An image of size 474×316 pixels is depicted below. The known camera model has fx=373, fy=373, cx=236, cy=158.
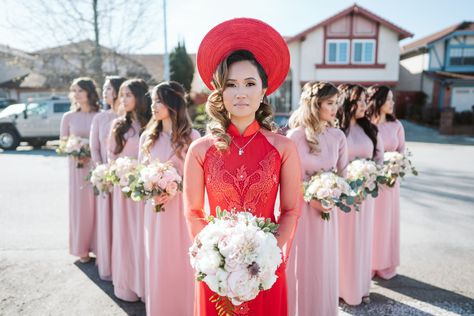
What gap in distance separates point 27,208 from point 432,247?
26.2 feet

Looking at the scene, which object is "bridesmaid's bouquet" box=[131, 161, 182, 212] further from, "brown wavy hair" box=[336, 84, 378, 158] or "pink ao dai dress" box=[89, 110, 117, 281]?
"brown wavy hair" box=[336, 84, 378, 158]

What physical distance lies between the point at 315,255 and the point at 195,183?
5.80 feet

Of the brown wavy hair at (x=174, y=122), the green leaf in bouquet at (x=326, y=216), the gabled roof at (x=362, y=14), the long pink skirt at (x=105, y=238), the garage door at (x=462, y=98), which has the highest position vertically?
the gabled roof at (x=362, y=14)

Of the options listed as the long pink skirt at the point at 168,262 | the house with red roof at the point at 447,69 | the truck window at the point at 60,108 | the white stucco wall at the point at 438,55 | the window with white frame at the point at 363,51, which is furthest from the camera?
the white stucco wall at the point at 438,55

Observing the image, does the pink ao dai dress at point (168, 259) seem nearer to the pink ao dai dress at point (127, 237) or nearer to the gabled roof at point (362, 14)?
the pink ao dai dress at point (127, 237)

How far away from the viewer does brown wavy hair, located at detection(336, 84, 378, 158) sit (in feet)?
15.1

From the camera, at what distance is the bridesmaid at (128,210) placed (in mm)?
4324

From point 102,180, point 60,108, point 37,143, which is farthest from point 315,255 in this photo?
point 37,143

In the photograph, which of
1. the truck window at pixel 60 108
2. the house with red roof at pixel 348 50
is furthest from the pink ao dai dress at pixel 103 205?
the house with red roof at pixel 348 50

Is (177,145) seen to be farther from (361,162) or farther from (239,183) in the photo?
(361,162)

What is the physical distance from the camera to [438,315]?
399cm

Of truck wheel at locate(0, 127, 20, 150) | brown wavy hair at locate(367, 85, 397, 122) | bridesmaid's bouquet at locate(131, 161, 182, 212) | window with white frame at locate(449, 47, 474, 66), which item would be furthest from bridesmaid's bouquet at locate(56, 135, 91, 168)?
window with white frame at locate(449, 47, 474, 66)

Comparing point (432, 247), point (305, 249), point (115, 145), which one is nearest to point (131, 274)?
point (115, 145)

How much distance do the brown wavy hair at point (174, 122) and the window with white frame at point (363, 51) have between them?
27.1m
